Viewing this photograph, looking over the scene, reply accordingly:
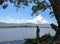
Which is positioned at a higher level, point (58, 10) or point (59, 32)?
point (58, 10)

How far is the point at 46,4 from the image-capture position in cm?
1416

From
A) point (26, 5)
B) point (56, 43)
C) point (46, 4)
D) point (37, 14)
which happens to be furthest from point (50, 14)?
point (56, 43)

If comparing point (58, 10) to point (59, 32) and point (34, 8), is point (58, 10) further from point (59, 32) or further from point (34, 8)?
point (34, 8)

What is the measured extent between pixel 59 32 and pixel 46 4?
269 centimetres

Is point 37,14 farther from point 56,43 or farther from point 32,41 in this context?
point 56,43

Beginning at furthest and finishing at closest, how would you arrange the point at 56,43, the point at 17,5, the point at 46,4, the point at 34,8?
the point at 34,8 → the point at 46,4 → the point at 17,5 → the point at 56,43

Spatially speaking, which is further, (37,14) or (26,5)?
(37,14)

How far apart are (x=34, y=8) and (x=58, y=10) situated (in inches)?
139

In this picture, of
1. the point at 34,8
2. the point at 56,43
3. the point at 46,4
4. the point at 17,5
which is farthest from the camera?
the point at 34,8

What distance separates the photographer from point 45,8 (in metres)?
14.6

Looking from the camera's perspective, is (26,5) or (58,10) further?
(26,5)

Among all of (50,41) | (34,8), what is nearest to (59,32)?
(50,41)

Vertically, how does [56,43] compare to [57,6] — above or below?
below

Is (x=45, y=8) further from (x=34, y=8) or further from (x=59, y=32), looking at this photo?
(x=59, y=32)
